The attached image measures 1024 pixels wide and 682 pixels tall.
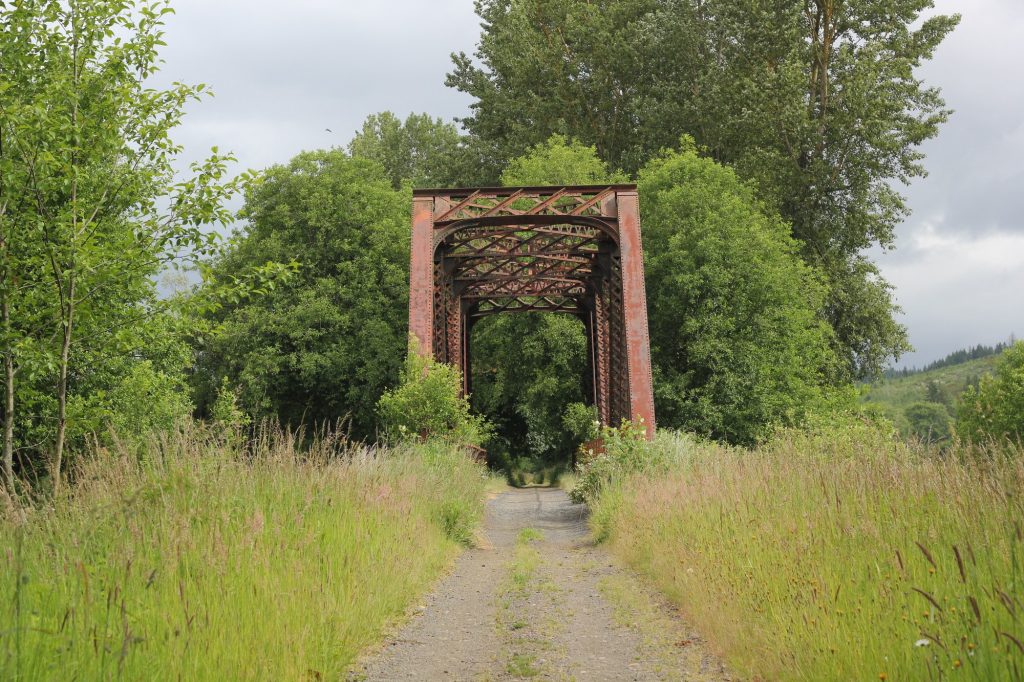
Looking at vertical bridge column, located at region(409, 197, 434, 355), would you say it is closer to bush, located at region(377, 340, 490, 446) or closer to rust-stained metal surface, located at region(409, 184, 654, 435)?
rust-stained metal surface, located at region(409, 184, 654, 435)

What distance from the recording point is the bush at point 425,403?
16.6m

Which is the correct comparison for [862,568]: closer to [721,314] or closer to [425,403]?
[425,403]

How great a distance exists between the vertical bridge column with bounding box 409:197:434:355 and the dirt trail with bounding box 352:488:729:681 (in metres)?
7.25

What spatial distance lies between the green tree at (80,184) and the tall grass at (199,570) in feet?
9.41

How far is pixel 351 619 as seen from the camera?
577 cm

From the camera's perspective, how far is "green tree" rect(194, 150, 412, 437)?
31922mm

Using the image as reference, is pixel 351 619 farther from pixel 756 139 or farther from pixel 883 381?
pixel 883 381

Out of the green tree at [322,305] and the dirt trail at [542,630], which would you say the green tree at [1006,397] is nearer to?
the green tree at [322,305]

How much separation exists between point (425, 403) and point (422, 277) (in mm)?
2772

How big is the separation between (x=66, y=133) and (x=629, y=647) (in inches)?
290

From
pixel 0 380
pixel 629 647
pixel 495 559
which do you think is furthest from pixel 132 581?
pixel 0 380

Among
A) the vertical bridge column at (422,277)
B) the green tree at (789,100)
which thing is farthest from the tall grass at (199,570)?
the green tree at (789,100)

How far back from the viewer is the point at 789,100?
104ft

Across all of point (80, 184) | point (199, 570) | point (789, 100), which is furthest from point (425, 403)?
point (789, 100)
